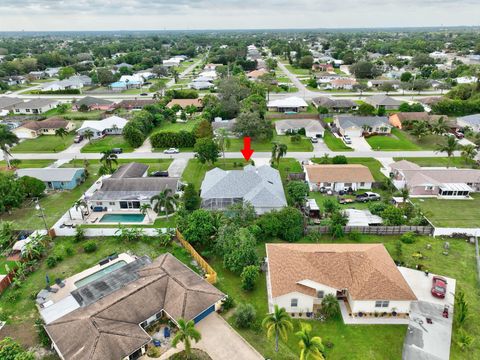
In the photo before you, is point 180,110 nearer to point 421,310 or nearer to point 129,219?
point 129,219

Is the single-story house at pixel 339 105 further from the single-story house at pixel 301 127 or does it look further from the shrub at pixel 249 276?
the shrub at pixel 249 276

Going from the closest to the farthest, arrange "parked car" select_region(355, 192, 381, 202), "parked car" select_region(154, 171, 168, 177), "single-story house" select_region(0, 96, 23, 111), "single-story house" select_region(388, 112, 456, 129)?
"parked car" select_region(355, 192, 381, 202), "parked car" select_region(154, 171, 168, 177), "single-story house" select_region(388, 112, 456, 129), "single-story house" select_region(0, 96, 23, 111)

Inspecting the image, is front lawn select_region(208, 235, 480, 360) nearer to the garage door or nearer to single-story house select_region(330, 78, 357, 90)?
the garage door

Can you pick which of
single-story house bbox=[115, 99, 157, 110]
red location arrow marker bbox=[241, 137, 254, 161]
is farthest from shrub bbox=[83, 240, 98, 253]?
single-story house bbox=[115, 99, 157, 110]

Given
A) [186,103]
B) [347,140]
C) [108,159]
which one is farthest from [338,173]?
[186,103]

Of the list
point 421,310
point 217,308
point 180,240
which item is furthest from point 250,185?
point 421,310
